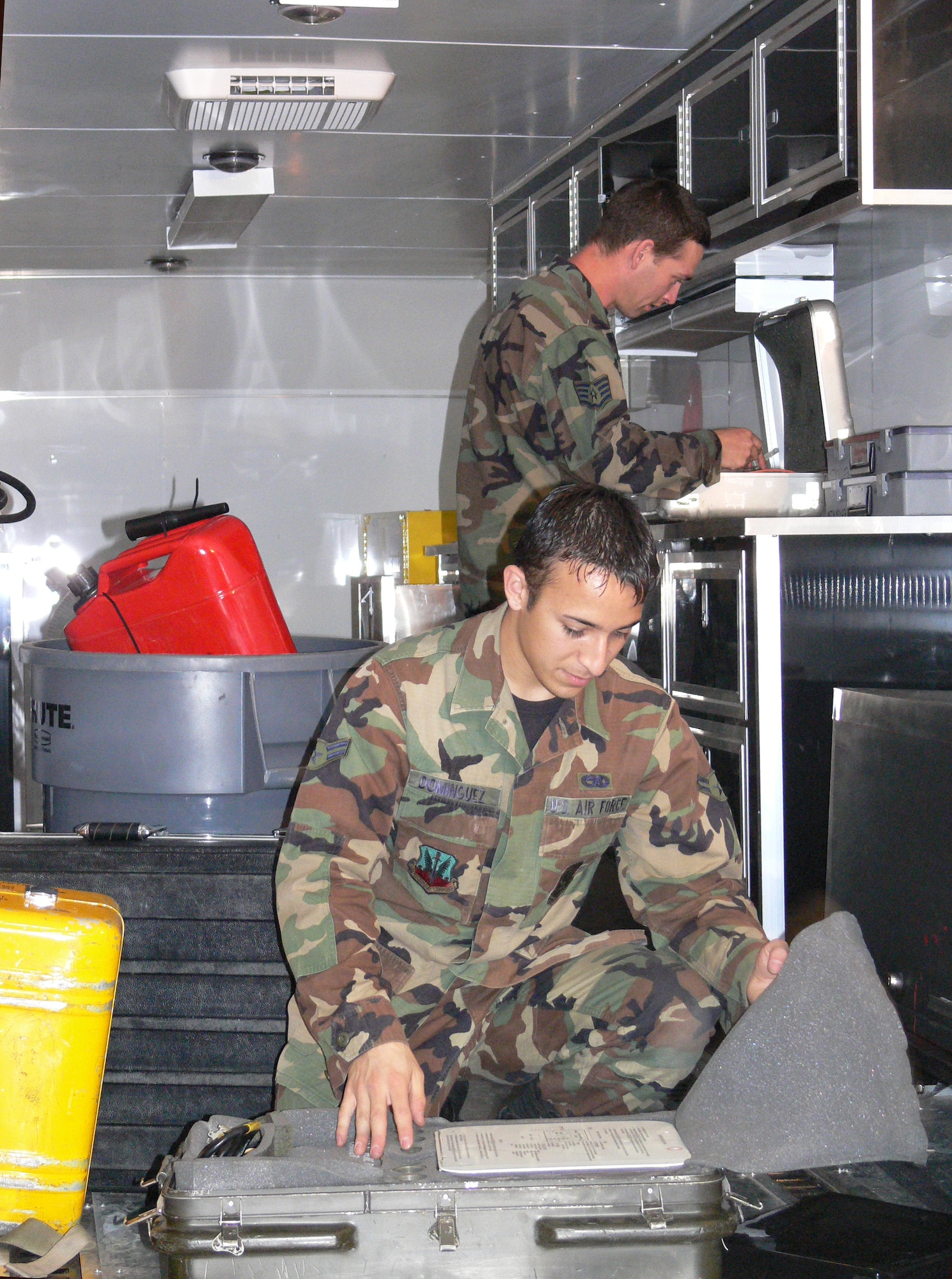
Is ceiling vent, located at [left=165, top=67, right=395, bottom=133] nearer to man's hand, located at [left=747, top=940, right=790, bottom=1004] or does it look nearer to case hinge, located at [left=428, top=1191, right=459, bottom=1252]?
man's hand, located at [left=747, top=940, right=790, bottom=1004]

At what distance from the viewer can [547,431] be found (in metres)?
2.39

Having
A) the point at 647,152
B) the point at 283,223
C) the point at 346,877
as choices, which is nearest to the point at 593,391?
the point at 346,877

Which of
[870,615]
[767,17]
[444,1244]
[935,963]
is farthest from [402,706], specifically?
[767,17]

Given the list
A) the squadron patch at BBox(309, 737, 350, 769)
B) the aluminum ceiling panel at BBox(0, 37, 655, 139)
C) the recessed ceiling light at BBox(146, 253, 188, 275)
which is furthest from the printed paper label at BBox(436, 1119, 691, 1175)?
the recessed ceiling light at BBox(146, 253, 188, 275)

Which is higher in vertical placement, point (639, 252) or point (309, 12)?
point (309, 12)

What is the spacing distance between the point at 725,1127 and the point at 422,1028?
1.43ft

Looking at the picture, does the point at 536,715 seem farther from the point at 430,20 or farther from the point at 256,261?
the point at 256,261

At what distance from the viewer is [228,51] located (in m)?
3.14

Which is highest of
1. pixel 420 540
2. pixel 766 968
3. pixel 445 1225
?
pixel 420 540

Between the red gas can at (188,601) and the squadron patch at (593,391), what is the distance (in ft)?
2.18

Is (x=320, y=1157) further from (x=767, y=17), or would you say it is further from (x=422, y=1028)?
(x=767, y=17)

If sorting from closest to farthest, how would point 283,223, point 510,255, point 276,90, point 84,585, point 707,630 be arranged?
point 84,585 < point 707,630 < point 276,90 < point 510,255 < point 283,223

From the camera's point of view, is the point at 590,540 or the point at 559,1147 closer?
the point at 559,1147

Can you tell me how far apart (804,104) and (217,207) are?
2.36 metres
